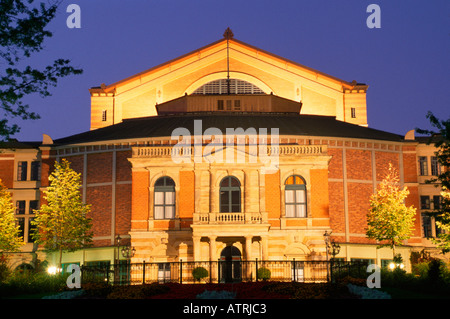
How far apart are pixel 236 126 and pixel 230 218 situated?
47.3ft

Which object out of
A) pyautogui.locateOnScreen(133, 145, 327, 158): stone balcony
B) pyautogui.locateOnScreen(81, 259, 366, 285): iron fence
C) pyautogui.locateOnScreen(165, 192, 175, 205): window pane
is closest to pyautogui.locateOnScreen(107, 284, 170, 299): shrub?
pyautogui.locateOnScreen(81, 259, 366, 285): iron fence

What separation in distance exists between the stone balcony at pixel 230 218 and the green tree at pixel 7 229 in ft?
63.1

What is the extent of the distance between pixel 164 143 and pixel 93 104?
64.3ft

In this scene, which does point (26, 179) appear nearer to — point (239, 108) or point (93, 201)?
point (93, 201)

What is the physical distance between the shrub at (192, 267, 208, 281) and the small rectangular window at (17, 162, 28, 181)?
1088 inches

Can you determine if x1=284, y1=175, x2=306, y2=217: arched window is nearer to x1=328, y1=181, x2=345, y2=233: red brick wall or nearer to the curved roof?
the curved roof

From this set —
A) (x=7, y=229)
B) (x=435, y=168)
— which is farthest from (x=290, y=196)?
(x=7, y=229)

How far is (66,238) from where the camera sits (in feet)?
193

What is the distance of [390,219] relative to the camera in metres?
59.2

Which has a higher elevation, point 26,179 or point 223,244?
point 26,179

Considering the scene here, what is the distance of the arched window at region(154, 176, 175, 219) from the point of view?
178ft
